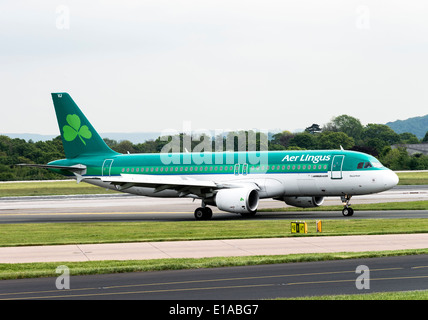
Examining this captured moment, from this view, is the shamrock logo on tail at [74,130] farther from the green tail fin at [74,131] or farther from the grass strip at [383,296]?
the grass strip at [383,296]

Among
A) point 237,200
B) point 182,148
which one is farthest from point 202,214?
point 182,148

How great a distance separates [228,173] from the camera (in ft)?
142

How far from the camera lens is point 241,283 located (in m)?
17.6

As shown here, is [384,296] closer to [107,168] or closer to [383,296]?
[383,296]

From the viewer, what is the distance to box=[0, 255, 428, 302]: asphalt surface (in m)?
16.1

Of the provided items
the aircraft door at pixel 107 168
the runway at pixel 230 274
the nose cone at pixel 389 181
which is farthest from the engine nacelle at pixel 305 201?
the runway at pixel 230 274

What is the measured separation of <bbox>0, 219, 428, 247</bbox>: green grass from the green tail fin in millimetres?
10161

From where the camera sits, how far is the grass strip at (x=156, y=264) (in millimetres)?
19828

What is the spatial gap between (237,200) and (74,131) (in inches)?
565

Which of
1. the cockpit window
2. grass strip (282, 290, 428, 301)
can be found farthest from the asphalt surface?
the cockpit window

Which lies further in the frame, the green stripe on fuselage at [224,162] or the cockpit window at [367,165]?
the green stripe on fuselage at [224,162]

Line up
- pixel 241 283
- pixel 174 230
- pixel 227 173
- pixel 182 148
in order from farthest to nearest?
pixel 182 148 → pixel 227 173 → pixel 174 230 → pixel 241 283
